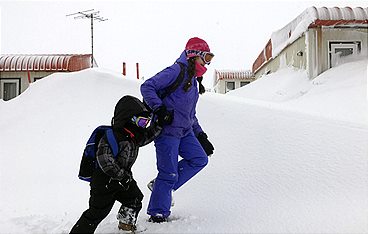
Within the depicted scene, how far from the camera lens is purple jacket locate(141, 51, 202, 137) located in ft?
10.4

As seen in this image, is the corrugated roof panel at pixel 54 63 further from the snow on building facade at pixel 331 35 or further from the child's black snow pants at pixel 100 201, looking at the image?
the child's black snow pants at pixel 100 201

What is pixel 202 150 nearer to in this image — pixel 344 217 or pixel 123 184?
pixel 123 184

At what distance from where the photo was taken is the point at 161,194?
3.22 metres

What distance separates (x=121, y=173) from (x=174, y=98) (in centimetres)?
85

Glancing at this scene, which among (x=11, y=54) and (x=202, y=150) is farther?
(x=11, y=54)

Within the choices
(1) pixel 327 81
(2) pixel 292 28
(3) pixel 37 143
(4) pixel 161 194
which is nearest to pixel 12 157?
(3) pixel 37 143

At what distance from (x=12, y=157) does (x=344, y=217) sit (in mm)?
5254

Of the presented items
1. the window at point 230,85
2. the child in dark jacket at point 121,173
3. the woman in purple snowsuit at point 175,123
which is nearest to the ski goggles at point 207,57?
the woman in purple snowsuit at point 175,123

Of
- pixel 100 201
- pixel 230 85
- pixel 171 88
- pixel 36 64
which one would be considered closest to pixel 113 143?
pixel 100 201

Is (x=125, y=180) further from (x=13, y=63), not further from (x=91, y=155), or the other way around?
(x=13, y=63)

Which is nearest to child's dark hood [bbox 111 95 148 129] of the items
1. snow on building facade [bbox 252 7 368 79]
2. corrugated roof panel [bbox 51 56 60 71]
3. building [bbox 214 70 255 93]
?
snow on building facade [bbox 252 7 368 79]

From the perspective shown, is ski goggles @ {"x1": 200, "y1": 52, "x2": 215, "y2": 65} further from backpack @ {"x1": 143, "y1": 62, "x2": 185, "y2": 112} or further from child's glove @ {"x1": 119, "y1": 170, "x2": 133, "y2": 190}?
child's glove @ {"x1": 119, "y1": 170, "x2": 133, "y2": 190}

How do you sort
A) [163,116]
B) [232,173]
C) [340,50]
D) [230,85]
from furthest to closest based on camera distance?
[230,85] → [340,50] → [232,173] → [163,116]

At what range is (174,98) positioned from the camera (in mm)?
3279
